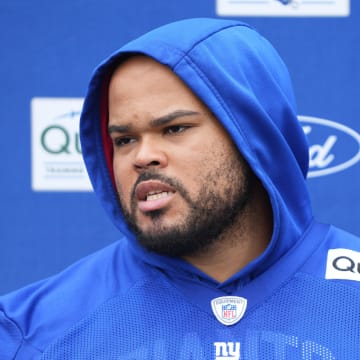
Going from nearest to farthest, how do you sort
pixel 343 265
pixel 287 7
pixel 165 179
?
pixel 165 179, pixel 343 265, pixel 287 7

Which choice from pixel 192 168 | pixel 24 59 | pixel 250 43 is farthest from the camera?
pixel 24 59

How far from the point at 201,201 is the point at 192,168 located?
0.05m

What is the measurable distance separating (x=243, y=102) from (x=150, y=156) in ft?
0.57

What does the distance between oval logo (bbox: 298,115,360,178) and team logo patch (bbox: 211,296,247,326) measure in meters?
1.07

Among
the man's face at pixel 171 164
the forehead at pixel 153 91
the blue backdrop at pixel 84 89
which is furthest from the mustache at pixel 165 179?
the blue backdrop at pixel 84 89

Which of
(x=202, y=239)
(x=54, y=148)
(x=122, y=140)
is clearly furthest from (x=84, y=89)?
(x=202, y=239)

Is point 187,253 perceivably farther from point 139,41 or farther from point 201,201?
point 139,41

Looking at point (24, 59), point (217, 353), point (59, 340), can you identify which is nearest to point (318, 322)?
point (217, 353)

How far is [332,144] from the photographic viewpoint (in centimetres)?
254

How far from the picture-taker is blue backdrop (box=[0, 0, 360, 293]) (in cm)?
252

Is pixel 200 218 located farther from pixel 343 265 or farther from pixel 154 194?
pixel 343 265

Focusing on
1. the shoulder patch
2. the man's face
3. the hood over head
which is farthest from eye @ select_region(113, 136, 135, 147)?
the shoulder patch

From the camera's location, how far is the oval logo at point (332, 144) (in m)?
2.53

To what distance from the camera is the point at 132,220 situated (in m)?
1.52
